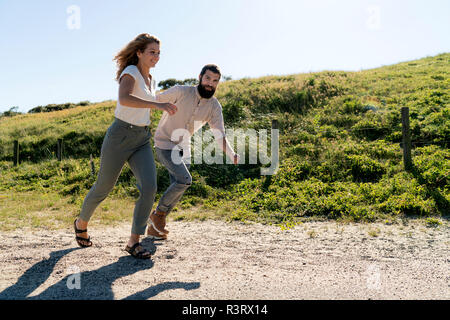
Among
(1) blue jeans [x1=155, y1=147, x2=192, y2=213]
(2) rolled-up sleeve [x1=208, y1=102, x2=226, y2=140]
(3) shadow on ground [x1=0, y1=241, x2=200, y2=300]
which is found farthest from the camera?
(2) rolled-up sleeve [x1=208, y1=102, x2=226, y2=140]

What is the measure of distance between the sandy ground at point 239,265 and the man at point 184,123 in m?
0.95

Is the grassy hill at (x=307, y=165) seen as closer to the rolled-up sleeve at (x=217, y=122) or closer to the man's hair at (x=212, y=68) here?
the rolled-up sleeve at (x=217, y=122)

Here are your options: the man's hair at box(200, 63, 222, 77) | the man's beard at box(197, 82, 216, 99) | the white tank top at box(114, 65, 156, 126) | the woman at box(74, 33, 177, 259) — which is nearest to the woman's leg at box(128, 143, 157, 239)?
the woman at box(74, 33, 177, 259)

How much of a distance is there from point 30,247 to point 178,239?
192 cm

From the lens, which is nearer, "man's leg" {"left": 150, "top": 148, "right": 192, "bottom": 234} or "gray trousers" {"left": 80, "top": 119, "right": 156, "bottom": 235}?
"gray trousers" {"left": 80, "top": 119, "right": 156, "bottom": 235}

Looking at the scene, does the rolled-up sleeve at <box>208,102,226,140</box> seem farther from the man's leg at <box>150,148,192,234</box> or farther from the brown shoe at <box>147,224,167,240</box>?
the brown shoe at <box>147,224,167,240</box>

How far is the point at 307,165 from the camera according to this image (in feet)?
31.3

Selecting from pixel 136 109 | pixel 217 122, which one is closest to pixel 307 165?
pixel 217 122

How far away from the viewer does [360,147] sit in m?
10.2

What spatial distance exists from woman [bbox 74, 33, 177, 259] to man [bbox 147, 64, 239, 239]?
0.62 meters

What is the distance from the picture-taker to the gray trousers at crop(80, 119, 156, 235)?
3.91m

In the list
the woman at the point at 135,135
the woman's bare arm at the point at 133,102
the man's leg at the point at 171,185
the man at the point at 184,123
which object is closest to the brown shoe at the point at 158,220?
the man's leg at the point at 171,185
